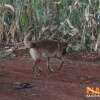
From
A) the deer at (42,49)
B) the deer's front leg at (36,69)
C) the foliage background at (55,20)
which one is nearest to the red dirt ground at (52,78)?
the deer's front leg at (36,69)

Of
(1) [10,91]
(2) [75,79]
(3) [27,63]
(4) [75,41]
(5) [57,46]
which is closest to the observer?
(1) [10,91]

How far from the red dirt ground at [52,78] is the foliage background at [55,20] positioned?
0.59 metres

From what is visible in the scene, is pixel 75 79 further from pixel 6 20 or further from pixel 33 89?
pixel 6 20

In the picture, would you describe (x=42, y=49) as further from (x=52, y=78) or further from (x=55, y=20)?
(x=55, y=20)

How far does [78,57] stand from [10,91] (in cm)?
418

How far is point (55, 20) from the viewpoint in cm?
1188

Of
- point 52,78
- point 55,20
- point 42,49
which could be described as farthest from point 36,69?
point 55,20

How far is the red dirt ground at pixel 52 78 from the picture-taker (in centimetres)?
679

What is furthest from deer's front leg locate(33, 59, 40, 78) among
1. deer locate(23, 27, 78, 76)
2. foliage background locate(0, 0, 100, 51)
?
foliage background locate(0, 0, 100, 51)

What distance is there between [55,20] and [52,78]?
3.84 m

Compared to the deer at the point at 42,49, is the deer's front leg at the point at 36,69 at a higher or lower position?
lower

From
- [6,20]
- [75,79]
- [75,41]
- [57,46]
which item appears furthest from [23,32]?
[75,79]

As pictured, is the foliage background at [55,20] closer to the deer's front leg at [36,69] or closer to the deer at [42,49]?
the deer at [42,49]

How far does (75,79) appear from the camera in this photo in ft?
27.0
